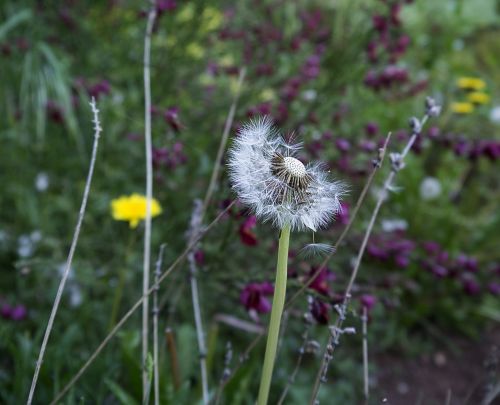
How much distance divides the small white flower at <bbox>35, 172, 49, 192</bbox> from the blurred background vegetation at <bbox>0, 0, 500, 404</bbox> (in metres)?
0.03

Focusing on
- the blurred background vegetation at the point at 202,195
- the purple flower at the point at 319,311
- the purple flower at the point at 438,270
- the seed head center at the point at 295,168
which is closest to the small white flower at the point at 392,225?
the blurred background vegetation at the point at 202,195

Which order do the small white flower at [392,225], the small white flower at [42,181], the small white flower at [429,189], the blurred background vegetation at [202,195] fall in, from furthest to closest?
the small white flower at [429,189] < the small white flower at [392,225] < the small white flower at [42,181] < the blurred background vegetation at [202,195]

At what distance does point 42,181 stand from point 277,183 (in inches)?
71.9

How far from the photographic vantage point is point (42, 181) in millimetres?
2459

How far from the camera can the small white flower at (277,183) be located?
2.79 ft

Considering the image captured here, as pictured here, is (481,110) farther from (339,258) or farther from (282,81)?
(339,258)

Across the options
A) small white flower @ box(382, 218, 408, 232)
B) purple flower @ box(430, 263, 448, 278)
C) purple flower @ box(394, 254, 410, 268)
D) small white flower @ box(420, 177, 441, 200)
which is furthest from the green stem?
small white flower @ box(420, 177, 441, 200)

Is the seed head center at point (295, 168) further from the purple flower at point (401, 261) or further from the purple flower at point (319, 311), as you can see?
the purple flower at point (401, 261)

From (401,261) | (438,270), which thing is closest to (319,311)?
(401,261)

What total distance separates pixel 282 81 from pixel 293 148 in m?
1.72

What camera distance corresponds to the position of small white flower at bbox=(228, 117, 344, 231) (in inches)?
33.5

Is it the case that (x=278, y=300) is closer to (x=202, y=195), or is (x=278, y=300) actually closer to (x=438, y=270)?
(x=438, y=270)

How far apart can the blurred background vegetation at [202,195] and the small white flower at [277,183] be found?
507mm

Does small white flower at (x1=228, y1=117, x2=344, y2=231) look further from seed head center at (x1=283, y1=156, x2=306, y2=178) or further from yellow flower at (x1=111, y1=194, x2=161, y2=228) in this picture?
yellow flower at (x1=111, y1=194, x2=161, y2=228)
